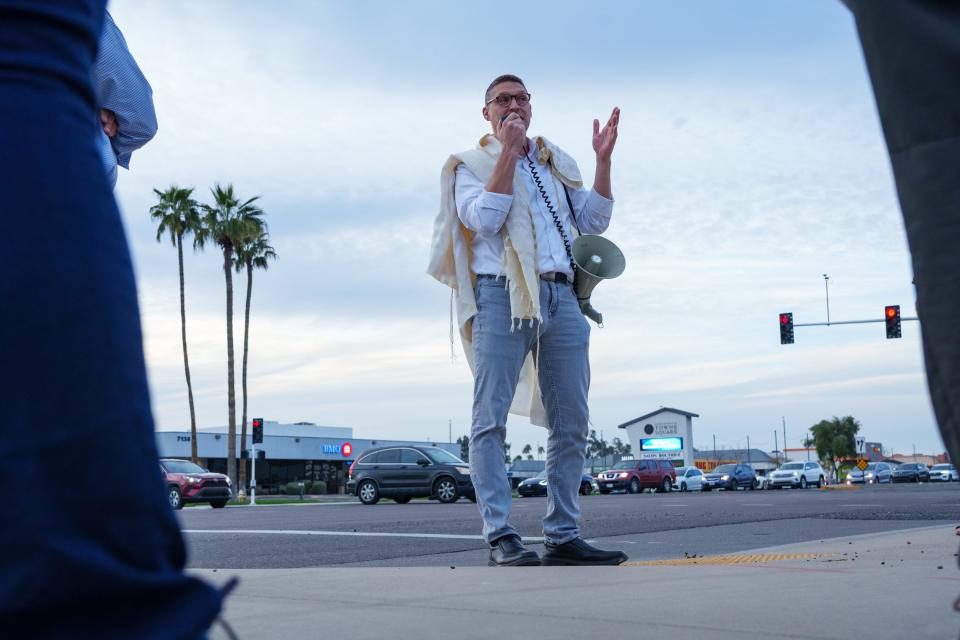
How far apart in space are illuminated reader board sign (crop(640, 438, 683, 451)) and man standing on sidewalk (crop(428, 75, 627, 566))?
72.7m

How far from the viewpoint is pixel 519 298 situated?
155 inches

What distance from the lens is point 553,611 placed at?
7.49 feet

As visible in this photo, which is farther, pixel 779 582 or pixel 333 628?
pixel 779 582

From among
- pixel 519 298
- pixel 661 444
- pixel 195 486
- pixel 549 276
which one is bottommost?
pixel 195 486

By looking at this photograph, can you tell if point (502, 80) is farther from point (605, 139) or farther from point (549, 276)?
point (549, 276)

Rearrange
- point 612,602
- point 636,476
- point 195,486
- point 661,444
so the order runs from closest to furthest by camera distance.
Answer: point 612,602, point 195,486, point 636,476, point 661,444

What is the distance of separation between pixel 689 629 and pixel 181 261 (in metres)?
40.7

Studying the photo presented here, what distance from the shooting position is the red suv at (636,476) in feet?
131

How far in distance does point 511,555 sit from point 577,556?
0.28 metres

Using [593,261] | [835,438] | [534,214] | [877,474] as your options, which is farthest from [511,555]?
[835,438]

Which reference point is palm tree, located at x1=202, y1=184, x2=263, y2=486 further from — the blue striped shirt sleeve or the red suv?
the blue striped shirt sleeve

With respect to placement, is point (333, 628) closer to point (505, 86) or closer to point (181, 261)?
point (505, 86)

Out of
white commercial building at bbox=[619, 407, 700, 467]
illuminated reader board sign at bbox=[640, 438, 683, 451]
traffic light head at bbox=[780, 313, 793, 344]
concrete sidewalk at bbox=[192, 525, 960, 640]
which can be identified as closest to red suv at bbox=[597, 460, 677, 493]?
traffic light head at bbox=[780, 313, 793, 344]

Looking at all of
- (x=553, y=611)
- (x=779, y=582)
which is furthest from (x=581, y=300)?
(x=553, y=611)
